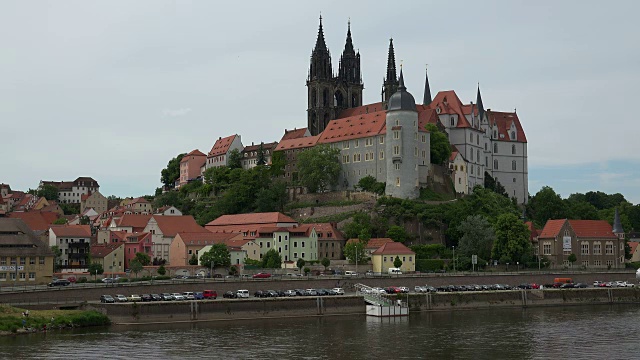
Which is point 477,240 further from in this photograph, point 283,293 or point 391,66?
point 391,66

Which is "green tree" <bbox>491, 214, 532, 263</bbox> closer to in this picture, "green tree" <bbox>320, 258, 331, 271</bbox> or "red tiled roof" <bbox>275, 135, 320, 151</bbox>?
"green tree" <bbox>320, 258, 331, 271</bbox>

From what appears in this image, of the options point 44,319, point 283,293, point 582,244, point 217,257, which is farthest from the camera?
point 582,244

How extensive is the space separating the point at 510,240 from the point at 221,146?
246ft

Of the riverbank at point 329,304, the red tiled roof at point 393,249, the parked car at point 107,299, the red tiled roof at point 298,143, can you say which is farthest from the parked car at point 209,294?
the red tiled roof at point 298,143

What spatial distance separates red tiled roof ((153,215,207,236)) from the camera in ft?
370

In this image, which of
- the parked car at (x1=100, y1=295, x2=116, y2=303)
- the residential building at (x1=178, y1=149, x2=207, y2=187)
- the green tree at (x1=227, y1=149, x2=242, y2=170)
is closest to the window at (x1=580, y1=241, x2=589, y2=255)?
the green tree at (x1=227, y1=149, x2=242, y2=170)

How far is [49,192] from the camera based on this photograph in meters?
187

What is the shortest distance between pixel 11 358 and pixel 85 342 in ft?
23.9

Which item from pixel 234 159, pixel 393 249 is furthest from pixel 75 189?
pixel 393 249

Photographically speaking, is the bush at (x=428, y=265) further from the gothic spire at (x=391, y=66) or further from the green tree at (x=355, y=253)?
the gothic spire at (x=391, y=66)

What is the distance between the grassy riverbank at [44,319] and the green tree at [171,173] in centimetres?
11608

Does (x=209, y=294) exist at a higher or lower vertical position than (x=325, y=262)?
lower

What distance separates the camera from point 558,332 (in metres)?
68.6

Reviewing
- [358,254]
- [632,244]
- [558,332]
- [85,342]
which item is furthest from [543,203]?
[85,342]
